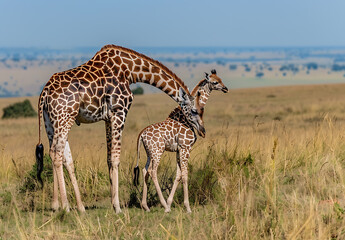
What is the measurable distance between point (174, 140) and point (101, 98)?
1.22 m

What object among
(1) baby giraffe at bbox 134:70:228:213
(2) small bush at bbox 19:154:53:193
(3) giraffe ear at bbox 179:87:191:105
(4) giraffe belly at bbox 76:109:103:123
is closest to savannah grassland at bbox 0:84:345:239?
(2) small bush at bbox 19:154:53:193

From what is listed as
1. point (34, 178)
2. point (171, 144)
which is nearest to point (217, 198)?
point (171, 144)

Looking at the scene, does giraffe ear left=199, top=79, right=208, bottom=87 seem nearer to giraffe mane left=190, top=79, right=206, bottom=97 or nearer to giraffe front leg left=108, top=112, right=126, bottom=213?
giraffe mane left=190, top=79, right=206, bottom=97

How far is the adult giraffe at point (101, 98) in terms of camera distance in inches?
324

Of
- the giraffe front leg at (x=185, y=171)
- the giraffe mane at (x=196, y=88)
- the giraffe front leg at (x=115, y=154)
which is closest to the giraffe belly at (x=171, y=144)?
the giraffe front leg at (x=185, y=171)

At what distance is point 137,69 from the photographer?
889 centimetres

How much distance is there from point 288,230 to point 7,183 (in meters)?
6.10

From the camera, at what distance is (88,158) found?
36.6 feet

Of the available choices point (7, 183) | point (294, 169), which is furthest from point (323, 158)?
point (7, 183)

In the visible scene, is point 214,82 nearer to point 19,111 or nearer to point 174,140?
point 174,140

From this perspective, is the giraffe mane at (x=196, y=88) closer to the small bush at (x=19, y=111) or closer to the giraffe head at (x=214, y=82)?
the giraffe head at (x=214, y=82)

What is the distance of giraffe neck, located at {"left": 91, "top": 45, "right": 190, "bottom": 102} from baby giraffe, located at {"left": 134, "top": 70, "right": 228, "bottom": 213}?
33 centimetres

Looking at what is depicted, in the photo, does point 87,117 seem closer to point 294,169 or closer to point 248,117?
point 294,169

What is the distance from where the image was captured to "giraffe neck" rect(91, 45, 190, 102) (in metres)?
8.78
